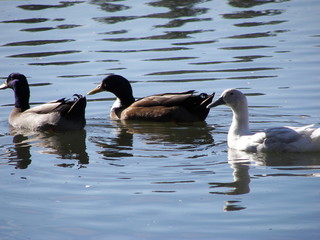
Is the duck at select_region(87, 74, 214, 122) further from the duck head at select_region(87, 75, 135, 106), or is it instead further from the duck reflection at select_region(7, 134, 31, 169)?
the duck reflection at select_region(7, 134, 31, 169)

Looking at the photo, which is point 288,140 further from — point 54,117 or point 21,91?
point 21,91

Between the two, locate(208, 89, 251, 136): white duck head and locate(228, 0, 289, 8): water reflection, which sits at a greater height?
locate(228, 0, 289, 8): water reflection

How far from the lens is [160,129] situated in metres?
12.2

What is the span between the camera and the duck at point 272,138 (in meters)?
9.88

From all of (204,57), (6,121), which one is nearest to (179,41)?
(204,57)

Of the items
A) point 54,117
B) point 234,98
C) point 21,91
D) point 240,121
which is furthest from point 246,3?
point 240,121

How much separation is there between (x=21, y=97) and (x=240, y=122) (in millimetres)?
4371

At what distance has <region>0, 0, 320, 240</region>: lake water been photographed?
25.3 feet

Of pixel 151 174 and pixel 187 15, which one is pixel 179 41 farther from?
pixel 151 174

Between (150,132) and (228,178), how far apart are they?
3.20m

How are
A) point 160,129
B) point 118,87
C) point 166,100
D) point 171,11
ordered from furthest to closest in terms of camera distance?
1. point 171,11
2. point 118,87
3. point 166,100
4. point 160,129

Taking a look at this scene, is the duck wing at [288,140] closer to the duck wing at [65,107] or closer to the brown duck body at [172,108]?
the brown duck body at [172,108]

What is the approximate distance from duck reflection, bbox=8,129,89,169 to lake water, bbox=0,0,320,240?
0.03m

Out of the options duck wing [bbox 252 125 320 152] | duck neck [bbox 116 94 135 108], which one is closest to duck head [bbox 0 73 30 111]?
duck neck [bbox 116 94 135 108]
